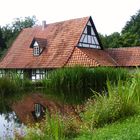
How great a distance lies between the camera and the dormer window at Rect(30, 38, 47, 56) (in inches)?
1483

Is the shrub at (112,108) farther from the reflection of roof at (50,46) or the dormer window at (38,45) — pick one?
the dormer window at (38,45)

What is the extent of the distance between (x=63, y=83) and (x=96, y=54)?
27.4 feet

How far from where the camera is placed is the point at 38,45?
37.6m

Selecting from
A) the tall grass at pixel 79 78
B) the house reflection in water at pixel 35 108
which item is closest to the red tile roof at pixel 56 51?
the tall grass at pixel 79 78

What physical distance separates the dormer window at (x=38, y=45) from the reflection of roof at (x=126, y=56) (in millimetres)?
7184

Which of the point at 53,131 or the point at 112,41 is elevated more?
the point at 112,41

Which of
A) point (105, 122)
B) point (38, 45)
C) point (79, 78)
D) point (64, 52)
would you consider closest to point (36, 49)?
point (38, 45)

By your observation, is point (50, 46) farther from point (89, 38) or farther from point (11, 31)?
point (11, 31)

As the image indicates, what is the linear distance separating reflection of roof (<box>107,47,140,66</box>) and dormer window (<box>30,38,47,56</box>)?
7184 mm

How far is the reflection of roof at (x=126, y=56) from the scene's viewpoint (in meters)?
36.9

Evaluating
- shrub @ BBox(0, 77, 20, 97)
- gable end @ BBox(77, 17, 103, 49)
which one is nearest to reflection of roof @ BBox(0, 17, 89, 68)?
gable end @ BBox(77, 17, 103, 49)

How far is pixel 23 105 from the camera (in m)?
19.2

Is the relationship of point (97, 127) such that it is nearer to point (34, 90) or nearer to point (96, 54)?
point (34, 90)

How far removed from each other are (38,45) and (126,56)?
30.3ft
